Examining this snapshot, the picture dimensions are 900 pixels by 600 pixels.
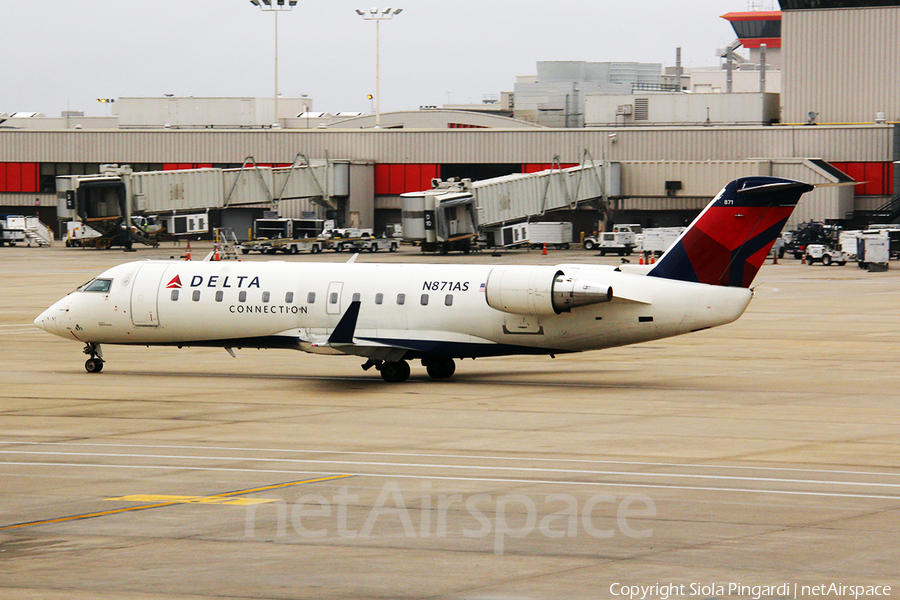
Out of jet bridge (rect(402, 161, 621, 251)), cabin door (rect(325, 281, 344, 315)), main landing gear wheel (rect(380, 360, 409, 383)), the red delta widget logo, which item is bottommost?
main landing gear wheel (rect(380, 360, 409, 383))

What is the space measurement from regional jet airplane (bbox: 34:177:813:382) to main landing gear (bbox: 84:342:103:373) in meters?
0.05

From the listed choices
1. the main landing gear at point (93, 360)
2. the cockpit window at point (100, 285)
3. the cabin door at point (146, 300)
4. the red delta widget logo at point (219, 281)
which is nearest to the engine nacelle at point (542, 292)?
the red delta widget logo at point (219, 281)

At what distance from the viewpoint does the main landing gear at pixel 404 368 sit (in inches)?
1314

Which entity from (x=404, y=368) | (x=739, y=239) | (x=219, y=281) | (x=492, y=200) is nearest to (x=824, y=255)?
(x=492, y=200)

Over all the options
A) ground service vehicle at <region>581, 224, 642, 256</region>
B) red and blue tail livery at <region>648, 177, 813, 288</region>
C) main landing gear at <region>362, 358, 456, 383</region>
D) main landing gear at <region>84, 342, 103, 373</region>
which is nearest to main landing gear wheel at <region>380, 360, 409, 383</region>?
main landing gear at <region>362, 358, 456, 383</region>

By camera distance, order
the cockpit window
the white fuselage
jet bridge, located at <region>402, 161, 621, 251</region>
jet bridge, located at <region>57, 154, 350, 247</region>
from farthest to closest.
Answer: jet bridge, located at <region>57, 154, 350, 247</region>
jet bridge, located at <region>402, 161, 621, 251</region>
the cockpit window
the white fuselage

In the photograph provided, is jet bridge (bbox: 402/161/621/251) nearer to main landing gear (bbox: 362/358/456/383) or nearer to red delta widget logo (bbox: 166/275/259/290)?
red delta widget logo (bbox: 166/275/259/290)

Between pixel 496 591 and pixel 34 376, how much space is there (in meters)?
25.2

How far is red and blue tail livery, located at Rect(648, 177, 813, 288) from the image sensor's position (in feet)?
104

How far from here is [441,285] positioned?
33.0 meters

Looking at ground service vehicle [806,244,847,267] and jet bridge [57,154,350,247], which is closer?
ground service vehicle [806,244,847,267]

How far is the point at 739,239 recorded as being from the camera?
31.6m

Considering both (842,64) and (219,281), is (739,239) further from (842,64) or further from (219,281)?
(842,64)

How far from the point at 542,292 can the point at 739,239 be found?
5.44 metres
